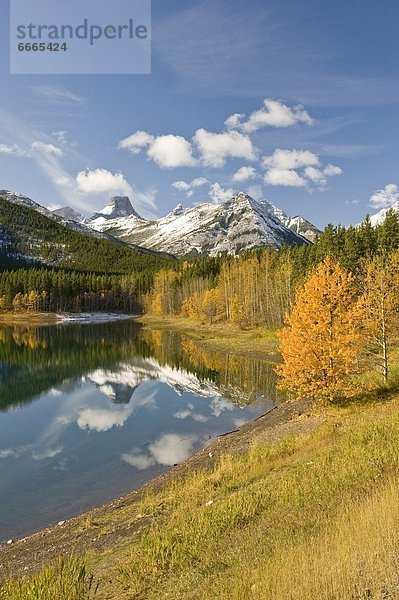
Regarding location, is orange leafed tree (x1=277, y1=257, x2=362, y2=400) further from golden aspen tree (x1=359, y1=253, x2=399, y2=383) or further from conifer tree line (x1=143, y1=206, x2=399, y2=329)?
conifer tree line (x1=143, y1=206, x2=399, y2=329)

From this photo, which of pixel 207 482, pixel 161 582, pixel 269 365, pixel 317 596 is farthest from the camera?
pixel 269 365

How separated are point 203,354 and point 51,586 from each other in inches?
2710

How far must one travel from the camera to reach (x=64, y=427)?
129 ft

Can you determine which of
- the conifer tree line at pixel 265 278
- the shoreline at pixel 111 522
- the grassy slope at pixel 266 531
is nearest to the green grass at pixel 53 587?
the grassy slope at pixel 266 531

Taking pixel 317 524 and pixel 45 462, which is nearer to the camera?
pixel 317 524

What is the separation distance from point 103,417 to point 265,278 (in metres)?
74.3

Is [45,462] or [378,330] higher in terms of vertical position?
[378,330]

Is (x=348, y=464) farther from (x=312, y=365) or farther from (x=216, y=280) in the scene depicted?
(x=216, y=280)

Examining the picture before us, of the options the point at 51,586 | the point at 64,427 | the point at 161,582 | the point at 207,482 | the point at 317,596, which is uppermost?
the point at 317,596

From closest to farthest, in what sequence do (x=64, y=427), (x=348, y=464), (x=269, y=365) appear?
1. (x=348, y=464)
2. (x=64, y=427)
3. (x=269, y=365)

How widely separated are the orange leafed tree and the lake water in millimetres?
9970

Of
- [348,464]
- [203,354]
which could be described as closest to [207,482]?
[348,464]

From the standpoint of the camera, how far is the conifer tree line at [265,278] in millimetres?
81812

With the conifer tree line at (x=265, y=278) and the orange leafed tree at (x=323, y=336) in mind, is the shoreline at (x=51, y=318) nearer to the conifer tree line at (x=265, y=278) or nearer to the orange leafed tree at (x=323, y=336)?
the conifer tree line at (x=265, y=278)
